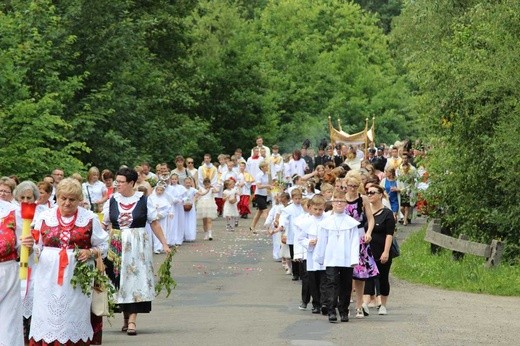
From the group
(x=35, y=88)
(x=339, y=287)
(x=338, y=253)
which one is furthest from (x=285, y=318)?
(x=35, y=88)

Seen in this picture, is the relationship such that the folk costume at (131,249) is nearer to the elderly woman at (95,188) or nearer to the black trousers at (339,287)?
the black trousers at (339,287)

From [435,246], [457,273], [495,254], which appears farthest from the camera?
[435,246]

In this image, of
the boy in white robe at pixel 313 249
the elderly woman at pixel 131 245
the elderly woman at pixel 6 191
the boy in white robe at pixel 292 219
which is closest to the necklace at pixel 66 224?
the elderly woman at pixel 6 191

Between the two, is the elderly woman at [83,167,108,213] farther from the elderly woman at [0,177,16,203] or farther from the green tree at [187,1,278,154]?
the green tree at [187,1,278,154]

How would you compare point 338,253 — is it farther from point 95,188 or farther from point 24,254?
point 95,188

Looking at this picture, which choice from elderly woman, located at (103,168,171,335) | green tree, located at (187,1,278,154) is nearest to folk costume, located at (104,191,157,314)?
elderly woman, located at (103,168,171,335)

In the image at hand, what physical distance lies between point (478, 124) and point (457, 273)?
3.75 metres

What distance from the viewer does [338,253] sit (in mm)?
17703

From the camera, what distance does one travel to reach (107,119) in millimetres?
40594

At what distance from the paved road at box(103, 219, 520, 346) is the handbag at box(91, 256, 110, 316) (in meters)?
2.52

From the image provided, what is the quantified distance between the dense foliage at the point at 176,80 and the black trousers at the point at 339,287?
37.7ft

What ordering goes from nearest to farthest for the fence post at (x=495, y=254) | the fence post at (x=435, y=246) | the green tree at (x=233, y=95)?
the fence post at (x=495, y=254), the fence post at (x=435, y=246), the green tree at (x=233, y=95)

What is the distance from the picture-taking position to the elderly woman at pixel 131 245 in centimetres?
1656

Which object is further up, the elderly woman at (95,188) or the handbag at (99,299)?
the elderly woman at (95,188)
